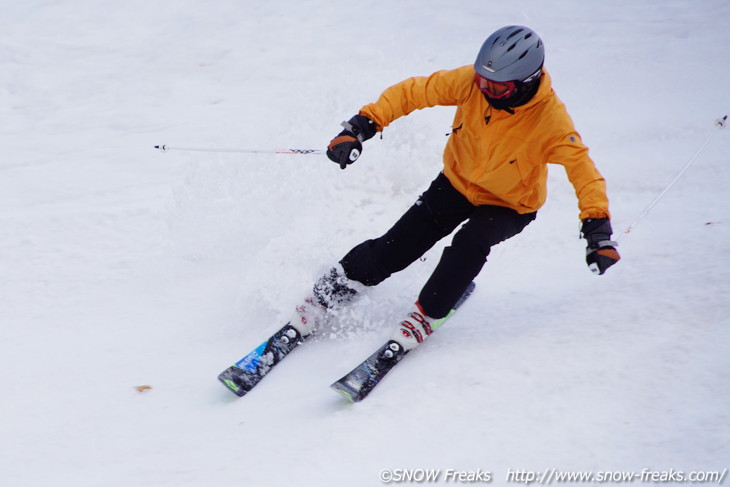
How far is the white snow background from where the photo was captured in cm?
261

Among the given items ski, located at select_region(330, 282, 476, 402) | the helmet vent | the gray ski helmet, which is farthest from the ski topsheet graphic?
the helmet vent

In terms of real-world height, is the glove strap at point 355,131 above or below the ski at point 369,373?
above

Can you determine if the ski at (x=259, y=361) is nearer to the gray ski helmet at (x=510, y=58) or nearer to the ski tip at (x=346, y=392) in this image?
the ski tip at (x=346, y=392)

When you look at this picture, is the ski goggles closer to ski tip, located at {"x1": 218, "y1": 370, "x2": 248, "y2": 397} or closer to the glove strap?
the glove strap

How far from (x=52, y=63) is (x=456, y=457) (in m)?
8.22

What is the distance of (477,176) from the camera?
326 centimetres

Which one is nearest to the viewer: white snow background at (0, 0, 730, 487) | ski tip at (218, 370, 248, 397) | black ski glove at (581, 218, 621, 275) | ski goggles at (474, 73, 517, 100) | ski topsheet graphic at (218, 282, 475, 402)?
white snow background at (0, 0, 730, 487)

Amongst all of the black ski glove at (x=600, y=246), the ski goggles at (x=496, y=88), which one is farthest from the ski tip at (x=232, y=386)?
the ski goggles at (x=496, y=88)

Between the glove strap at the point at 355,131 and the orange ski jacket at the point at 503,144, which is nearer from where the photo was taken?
the orange ski jacket at the point at 503,144

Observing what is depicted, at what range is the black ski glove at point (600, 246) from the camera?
2816 millimetres

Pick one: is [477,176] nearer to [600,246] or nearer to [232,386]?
[600,246]

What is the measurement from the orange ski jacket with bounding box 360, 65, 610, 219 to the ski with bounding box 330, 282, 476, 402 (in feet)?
3.03

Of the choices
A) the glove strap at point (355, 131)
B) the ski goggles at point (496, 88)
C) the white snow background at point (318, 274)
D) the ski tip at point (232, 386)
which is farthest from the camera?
the glove strap at point (355, 131)

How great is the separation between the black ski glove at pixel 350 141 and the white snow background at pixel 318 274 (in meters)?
0.92
